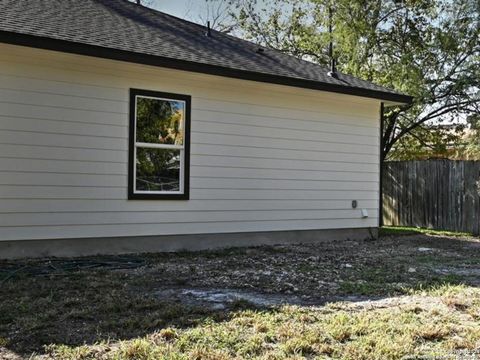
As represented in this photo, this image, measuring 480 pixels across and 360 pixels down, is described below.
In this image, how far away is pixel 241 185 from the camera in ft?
27.2

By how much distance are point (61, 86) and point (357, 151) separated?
5.44 metres

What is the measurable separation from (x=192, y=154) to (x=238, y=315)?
410 cm

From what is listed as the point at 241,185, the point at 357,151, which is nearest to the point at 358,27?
the point at 357,151

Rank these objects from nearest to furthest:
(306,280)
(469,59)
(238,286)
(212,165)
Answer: (238,286)
(306,280)
(212,165)
(469,59)

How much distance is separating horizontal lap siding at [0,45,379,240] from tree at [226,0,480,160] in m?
5.01

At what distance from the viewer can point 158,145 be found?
24.5 ft

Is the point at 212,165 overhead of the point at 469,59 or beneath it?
beneath

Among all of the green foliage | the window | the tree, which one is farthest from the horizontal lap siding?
the tree

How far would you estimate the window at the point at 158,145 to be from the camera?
729 cm

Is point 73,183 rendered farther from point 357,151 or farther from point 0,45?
point 357,151

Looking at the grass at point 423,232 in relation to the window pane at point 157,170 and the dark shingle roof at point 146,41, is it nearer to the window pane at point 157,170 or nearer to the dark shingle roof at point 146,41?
the dark shingle roof at point 146,41

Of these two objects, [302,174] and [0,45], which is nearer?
[0,45]

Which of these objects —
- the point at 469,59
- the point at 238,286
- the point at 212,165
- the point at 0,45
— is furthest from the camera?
the point at 469,59

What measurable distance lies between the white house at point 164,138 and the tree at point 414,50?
188 inches
